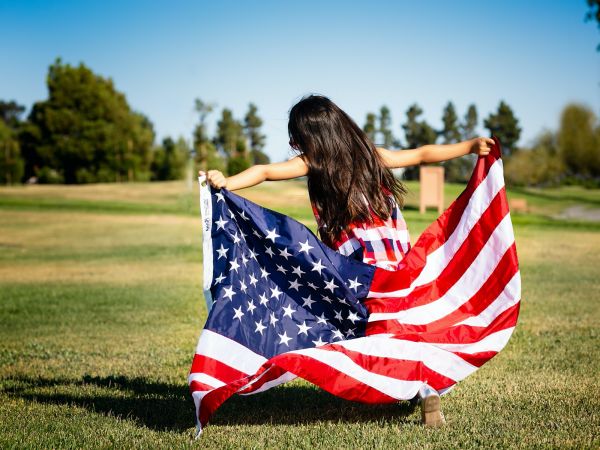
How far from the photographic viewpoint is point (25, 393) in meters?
5.52

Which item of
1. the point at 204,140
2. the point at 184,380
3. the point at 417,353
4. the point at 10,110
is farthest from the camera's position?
the point at 10,110

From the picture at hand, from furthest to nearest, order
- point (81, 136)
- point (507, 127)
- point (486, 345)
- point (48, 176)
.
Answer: point (507, 127) < point (81, 136) < point (48, 176) < point (486, 345)

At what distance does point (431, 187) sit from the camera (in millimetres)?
40375

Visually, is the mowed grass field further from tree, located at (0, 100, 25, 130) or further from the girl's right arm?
tree, located at (0, 100, 25, 130)

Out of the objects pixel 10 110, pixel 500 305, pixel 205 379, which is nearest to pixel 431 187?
pixel 500 305

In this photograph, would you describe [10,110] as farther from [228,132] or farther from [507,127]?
[507,127]

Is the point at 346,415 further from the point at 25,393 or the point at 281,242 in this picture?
the point at 25,393

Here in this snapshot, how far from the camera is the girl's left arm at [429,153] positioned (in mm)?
4781

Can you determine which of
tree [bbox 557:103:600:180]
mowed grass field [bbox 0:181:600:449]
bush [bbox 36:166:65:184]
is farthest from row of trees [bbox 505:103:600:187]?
mowed grass field [bbox 0:181:600:449]

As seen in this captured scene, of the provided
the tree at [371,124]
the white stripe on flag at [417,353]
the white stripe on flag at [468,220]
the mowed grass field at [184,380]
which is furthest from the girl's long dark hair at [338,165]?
the tree at [371,124]

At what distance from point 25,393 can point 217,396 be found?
7.23ft

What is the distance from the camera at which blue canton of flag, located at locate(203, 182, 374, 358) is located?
15.0 feet

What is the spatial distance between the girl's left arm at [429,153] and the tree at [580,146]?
69.4m

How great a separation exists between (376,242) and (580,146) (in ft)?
230
